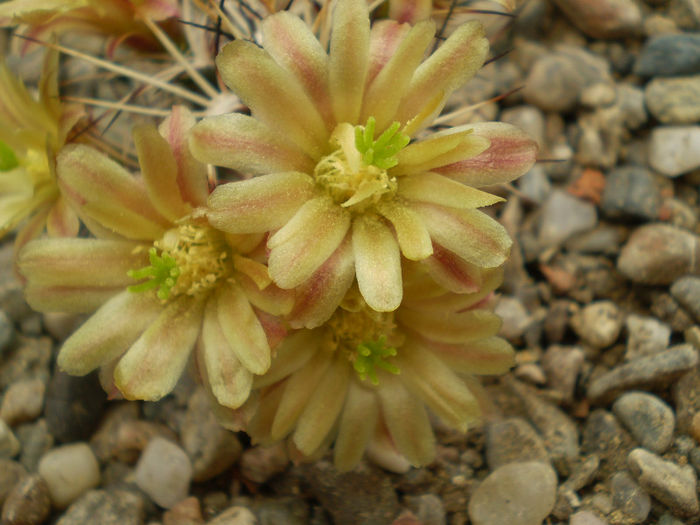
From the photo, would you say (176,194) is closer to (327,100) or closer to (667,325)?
(327,100)

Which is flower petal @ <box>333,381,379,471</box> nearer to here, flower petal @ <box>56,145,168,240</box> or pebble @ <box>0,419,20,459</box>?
flower petal @ <box>56,145,168,240</box>

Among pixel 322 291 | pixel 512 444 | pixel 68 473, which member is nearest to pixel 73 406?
pixel 68 473

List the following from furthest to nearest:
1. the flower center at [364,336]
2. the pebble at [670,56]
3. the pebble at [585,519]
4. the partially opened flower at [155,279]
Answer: the pebble at [670,56], the pebble at [585,519], the flower center at [364,336], the partially opened flower at [155,279]

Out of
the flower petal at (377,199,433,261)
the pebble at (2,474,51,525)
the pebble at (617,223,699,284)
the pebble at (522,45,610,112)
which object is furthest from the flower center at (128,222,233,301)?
the pebble at (522,45,610,112)

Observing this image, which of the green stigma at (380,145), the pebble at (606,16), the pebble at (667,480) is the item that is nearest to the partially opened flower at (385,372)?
the green stigma at (380,145)

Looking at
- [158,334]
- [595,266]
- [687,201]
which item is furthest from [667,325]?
→ [158,334]

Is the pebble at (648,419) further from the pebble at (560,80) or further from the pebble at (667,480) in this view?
the pebble at (560,80)
